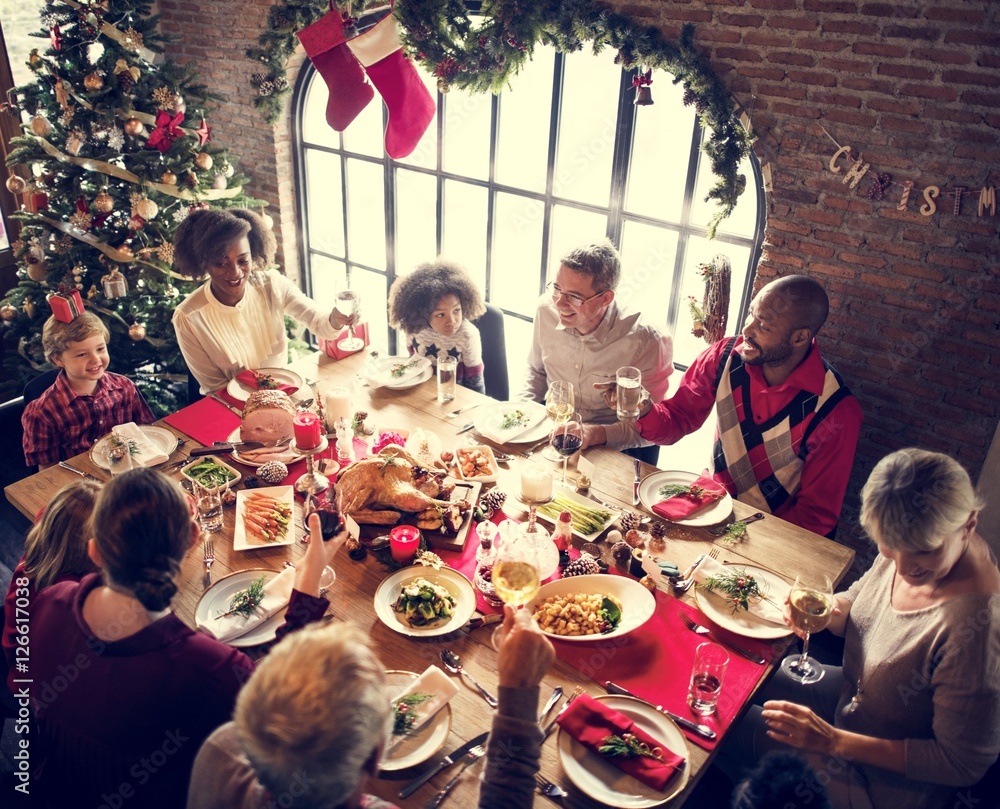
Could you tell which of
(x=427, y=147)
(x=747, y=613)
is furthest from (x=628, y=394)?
(x=427, y=147)

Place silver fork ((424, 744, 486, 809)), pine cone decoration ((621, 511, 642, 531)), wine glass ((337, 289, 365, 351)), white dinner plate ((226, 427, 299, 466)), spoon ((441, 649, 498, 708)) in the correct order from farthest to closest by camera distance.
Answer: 1. wine glass ((337, 289, 365, 351))
2. white dinner plate ((226, 427, 299, 466))
3. pine cone decoration ((621, 511, 642, 531))
4. spoon ((441, 649, 498, 708))
5. silver fork ((424, 744, 486, 809))

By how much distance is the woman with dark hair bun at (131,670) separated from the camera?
5.07 feet

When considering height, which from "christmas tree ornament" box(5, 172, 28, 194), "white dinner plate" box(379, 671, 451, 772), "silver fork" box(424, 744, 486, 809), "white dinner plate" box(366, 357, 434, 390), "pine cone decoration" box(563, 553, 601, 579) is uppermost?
"christmas tree ornament" box(5, 172, 28, 194)

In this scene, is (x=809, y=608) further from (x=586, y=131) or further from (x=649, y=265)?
(x=586, y=131)

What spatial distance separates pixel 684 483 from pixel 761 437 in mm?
532

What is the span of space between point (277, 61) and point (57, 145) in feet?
4.58

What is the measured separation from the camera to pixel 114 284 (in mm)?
4145

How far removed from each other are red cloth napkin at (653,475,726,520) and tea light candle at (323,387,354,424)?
1.18 m

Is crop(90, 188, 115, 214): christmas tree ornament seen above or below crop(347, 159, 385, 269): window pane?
above

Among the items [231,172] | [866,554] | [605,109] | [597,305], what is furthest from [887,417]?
[231,172]

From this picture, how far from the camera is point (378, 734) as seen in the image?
3.95 ft

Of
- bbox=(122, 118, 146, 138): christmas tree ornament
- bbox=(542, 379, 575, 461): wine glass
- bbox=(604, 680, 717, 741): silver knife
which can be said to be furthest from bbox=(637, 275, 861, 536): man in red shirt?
bbox=(122, 118, 146, 138): christmas tree ornament

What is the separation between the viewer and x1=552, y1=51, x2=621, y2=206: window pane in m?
3.96

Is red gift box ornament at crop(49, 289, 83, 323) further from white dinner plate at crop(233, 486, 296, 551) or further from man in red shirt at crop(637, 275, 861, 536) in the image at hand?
man in red shirt at crop(637, 275, 861, 536)
